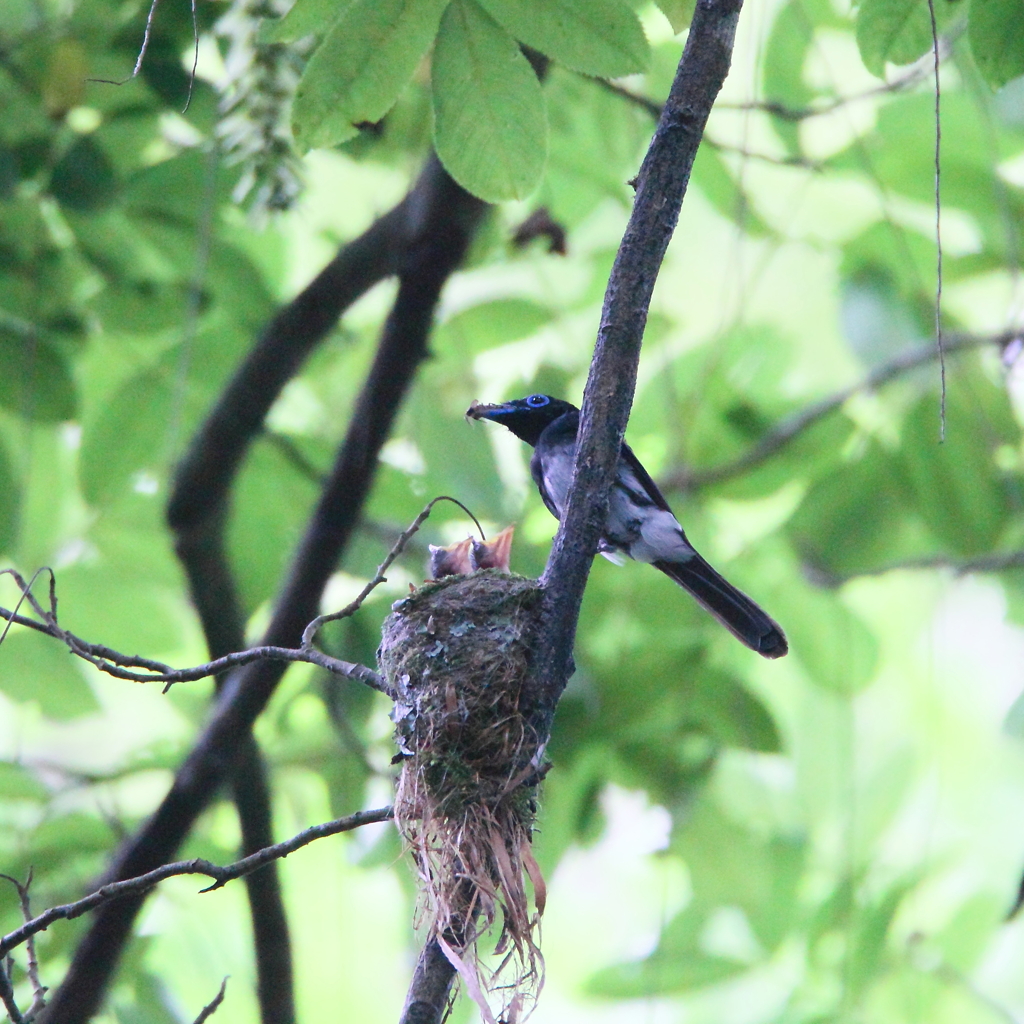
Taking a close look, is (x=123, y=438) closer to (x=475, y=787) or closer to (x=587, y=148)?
(x=587, y=148)

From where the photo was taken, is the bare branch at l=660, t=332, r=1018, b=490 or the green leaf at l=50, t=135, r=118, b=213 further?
the bare branch at l=660, t=332, r=1018, b=490

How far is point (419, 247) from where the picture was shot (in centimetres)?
363

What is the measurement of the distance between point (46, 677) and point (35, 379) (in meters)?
0.98

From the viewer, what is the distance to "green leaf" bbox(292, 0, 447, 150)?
2264 mm

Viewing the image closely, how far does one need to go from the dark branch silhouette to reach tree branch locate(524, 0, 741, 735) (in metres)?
1.52

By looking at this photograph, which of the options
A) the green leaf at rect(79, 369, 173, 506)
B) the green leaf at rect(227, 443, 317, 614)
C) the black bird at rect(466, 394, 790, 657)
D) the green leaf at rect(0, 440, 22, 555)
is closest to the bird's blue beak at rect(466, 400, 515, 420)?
the black bird at rect(466, 394, 790, 657)

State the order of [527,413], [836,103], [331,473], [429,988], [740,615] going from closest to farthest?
[429,988], [836,103], [331,473], [740,615], [527,413]

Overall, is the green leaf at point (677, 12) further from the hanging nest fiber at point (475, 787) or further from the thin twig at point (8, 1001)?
the thin twig at point (8, 1001)

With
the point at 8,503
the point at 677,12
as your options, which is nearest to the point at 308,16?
the point at 677,12

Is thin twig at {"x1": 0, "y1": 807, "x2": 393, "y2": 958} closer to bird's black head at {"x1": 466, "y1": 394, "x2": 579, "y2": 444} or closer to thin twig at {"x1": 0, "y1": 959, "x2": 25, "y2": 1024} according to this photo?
thin twig at {"x1": 0, "y1": 959, "x2": 25, "y2": 1024}

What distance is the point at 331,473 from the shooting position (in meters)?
3.84

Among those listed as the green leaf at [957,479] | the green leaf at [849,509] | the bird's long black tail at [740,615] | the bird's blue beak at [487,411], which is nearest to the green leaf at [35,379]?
the bird's blue beak at [487,411]

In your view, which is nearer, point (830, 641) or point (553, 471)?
point (553, 471)

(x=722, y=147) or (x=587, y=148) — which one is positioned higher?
(x=587, y=148)
